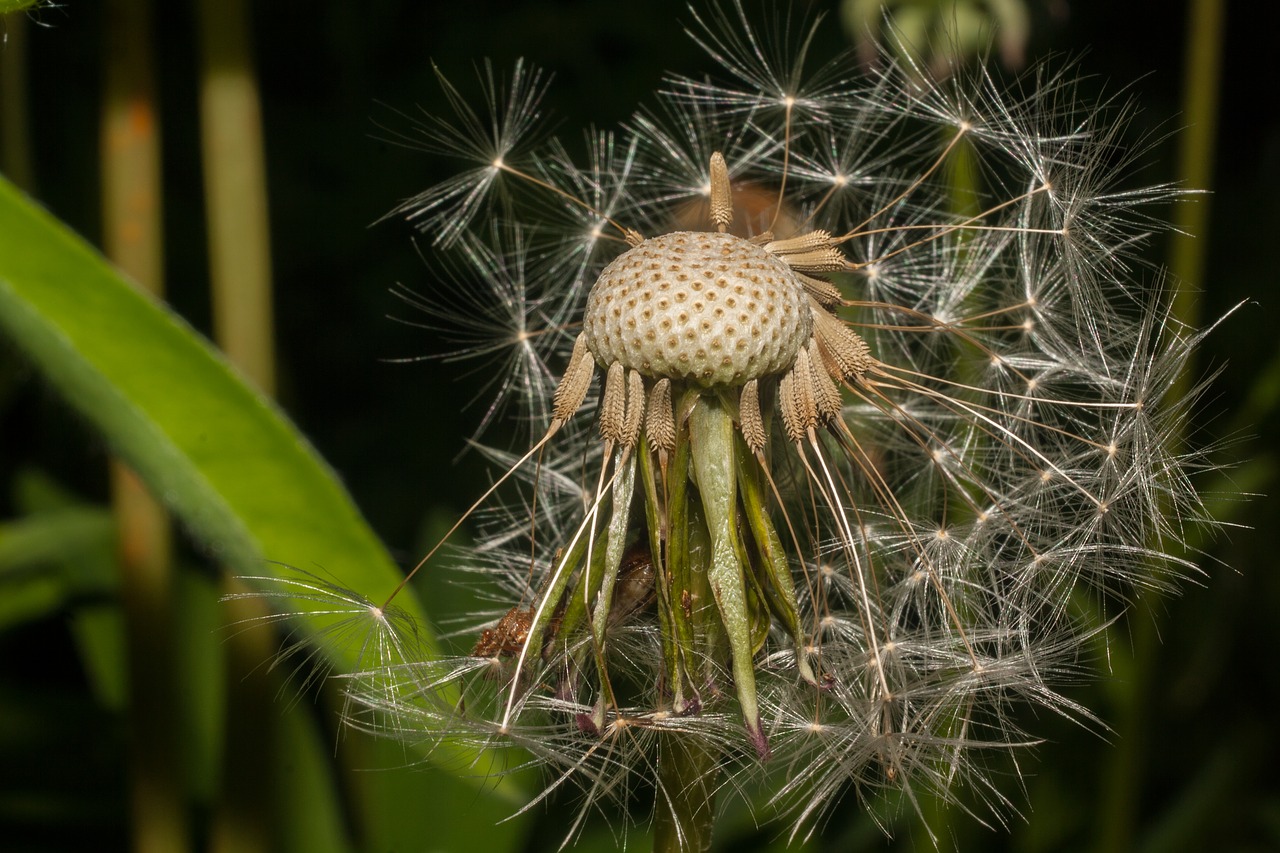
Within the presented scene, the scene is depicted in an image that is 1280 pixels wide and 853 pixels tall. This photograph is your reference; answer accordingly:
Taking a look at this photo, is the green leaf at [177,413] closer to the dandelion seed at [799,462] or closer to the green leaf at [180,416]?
the green leaf at [180,416]

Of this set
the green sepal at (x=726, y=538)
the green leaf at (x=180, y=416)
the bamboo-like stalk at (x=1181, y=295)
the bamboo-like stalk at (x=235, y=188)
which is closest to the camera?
the green sepal at (x=726, y=538)

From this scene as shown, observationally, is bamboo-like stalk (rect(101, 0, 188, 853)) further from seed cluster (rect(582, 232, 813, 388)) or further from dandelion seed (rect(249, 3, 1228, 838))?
seed cluster (rect(582, 232, 813, 388))

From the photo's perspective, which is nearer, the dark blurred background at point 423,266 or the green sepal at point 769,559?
the green sepal at point 769,559

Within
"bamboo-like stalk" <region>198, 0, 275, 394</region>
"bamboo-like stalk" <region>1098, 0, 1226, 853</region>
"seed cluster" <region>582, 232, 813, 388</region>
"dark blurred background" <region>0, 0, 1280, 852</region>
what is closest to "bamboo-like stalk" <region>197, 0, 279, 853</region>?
"bamboo-like stalk" <region>198, 0, 275, 394</region>

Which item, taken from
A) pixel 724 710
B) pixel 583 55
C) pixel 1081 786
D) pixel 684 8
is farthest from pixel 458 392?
pixel 724 710

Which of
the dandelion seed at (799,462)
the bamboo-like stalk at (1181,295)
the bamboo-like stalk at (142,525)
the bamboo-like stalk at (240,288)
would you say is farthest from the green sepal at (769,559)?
the bamboo-like stalk at (1181,295)

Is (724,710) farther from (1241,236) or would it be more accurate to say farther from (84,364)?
(1241,236)

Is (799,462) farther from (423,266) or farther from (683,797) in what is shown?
(423,266)

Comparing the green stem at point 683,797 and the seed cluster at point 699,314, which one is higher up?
the seed cluster at point 699,314
